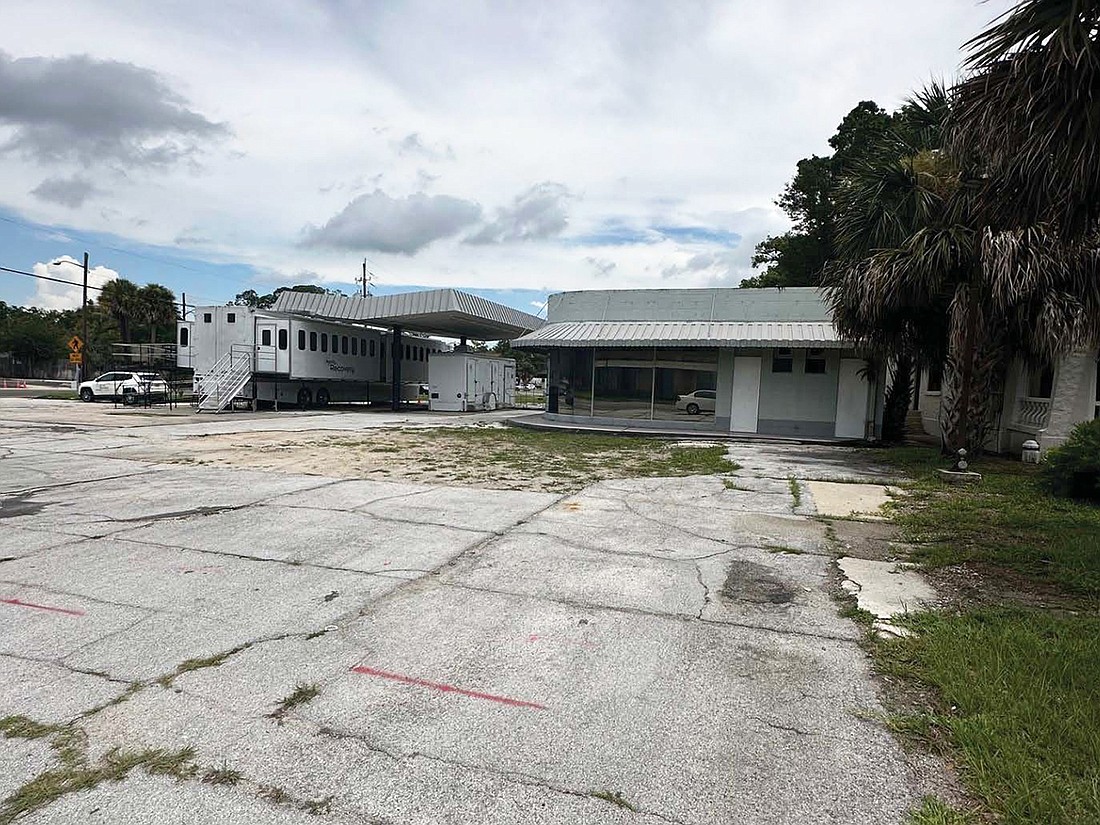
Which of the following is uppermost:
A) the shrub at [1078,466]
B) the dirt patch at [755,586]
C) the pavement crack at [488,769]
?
the shrub at [1078,466]

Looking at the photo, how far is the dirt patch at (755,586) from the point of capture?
518cm

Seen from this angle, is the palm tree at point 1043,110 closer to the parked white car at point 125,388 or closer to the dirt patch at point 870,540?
the dirt patch at point 870,540

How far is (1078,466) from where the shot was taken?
29.2 feet

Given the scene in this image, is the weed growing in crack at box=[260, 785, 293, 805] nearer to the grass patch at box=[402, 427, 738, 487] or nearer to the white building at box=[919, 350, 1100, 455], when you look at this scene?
the grass patch at box=[402, 427, 738, 487]

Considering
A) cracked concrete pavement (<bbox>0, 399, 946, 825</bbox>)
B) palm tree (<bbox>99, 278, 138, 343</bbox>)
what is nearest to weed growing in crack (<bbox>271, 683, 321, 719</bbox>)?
cracked concrete pavement (<bbox>0, 399, 946, 825</bbox>)

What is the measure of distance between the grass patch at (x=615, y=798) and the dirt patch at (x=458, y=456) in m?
7.21

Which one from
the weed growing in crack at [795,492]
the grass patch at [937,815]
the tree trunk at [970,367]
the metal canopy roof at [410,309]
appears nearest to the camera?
the grass patch at [937,815]

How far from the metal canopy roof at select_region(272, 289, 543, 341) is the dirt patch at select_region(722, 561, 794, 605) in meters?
22.3

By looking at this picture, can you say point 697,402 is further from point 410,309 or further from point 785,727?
point 785,727

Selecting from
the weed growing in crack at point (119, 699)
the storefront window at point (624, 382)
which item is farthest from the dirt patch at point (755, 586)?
the storefront window at point (624, 382)

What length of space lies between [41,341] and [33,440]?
2351 inches

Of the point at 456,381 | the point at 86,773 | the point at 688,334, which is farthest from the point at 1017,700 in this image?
the point at 456,381

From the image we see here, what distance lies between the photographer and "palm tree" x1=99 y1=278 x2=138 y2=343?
166ft

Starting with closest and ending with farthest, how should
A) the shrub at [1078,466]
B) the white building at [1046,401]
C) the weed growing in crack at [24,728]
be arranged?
1. the weed growing in crack at [24,728]
2. the shrub at [1078,466]
3. the white building at [1046,401]
